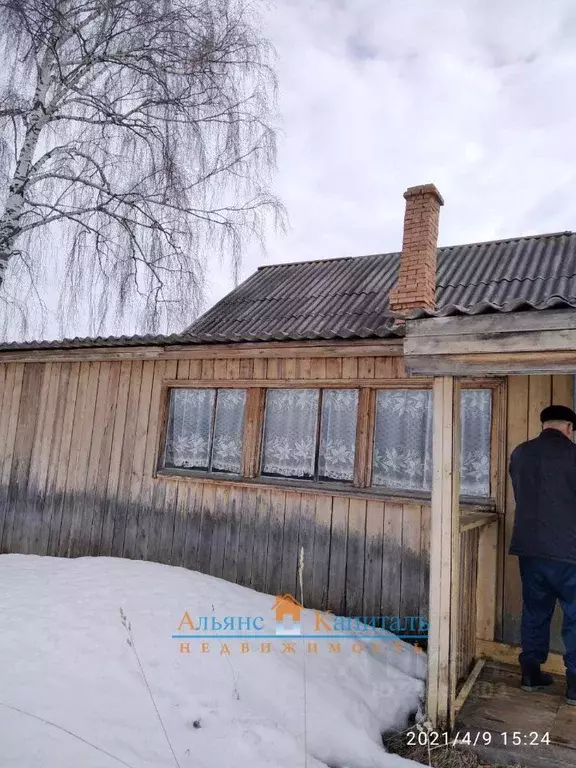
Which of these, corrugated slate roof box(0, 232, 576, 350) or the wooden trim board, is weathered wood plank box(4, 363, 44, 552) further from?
the wooden trim board

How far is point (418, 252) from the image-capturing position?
21.3 feet

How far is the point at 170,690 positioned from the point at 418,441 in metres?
2.92

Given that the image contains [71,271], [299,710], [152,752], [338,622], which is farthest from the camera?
[71,271]

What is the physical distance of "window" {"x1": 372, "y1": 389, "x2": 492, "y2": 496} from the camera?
15.4 ft

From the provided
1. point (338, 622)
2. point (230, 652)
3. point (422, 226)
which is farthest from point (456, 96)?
point (230, 652)

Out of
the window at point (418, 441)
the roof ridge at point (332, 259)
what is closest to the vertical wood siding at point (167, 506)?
the window at point (418, 441)

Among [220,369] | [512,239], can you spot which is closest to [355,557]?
[220,369]

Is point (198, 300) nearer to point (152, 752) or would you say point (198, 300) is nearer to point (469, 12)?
point (469, 12)

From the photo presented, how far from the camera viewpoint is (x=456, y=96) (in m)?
8.41

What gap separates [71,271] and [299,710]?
7415mm

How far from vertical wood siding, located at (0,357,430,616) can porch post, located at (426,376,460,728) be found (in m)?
1.22

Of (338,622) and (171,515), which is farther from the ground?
(171,515)

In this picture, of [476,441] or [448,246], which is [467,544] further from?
[448,246]
